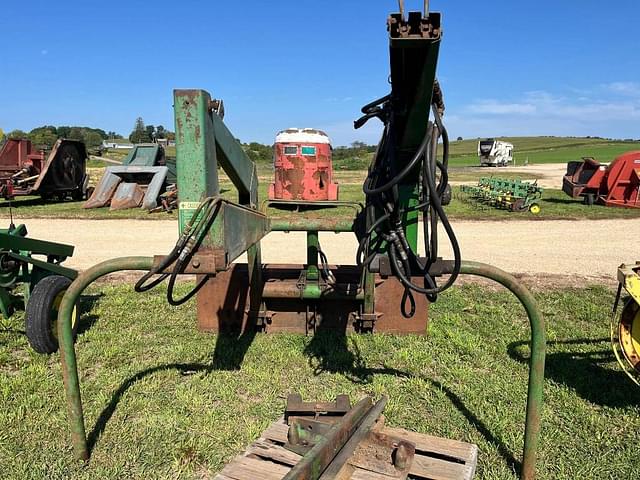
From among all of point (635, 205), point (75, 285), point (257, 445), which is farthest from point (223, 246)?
point (635, 205)

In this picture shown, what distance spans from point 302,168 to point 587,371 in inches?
399

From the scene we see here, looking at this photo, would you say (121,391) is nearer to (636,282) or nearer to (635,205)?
(636,282)

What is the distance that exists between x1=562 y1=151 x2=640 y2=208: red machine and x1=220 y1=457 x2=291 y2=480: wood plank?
13.6m

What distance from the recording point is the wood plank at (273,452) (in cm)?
253

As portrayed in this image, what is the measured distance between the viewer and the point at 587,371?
3750 mm

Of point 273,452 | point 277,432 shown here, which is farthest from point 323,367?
point 273,452

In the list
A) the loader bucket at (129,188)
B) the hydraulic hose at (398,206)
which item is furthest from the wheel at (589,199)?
the hydraulic hose at (398,206)

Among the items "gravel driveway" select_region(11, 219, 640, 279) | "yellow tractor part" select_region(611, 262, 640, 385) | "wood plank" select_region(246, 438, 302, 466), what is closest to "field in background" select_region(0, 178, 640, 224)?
"gravel driveway" select_region(11, 219, 640, 279)

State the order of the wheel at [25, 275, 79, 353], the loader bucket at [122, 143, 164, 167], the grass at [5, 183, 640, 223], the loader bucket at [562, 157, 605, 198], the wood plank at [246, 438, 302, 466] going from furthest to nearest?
the loader bucket at [122, 143, 164, 167] < the loader bucket at [562, 157, 605, 198] < the grass at [5, 183, 640, 223] < the wheel at [25, 275, 79, 353] < the wood plank at [246, 438, 302, 466]

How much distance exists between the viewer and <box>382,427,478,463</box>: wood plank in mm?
2543

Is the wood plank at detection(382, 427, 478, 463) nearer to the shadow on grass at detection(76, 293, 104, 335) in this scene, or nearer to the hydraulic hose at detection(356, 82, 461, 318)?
the hydraulic hose at detection(356, 82, 461, 318)

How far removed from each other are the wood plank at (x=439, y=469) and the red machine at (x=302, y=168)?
10.9 meters

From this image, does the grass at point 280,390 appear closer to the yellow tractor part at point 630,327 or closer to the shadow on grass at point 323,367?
the shadow on grass at point 323,367

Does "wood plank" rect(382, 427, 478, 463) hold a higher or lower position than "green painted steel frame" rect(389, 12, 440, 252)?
lower
